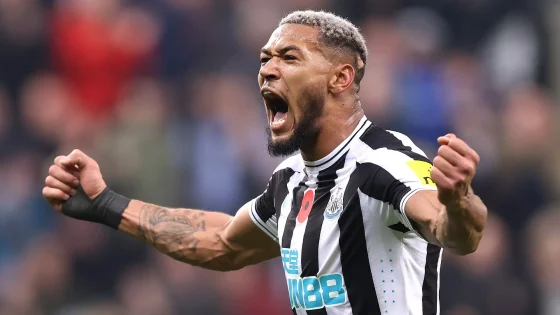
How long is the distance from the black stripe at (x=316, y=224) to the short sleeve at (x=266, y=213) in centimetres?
54

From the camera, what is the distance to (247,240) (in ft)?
19.1

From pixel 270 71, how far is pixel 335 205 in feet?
2.30

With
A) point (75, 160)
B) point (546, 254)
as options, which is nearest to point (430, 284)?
point (75, 160)

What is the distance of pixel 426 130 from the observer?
32.7 feet

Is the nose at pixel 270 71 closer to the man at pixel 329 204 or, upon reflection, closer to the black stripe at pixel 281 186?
the man at pixel 329 204

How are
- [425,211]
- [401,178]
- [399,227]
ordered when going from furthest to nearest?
[399,227], [401,178], [425,211]

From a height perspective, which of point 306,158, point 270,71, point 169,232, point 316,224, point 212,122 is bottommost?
point 316,224

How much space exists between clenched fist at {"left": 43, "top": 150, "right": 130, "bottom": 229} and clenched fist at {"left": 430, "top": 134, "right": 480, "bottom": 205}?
2270mm

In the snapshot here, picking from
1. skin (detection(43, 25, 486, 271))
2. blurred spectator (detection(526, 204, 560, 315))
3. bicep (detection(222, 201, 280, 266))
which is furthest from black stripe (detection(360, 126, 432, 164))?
blurred spectator (detection(526, 204, 560, 315))

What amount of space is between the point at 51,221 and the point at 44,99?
1.24 m

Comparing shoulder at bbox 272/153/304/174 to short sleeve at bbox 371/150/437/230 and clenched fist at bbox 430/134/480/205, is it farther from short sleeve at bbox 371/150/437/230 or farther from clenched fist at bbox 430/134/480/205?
clenched fist at bbox 430/134/480/205

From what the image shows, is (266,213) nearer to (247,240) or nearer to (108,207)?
(247,240)

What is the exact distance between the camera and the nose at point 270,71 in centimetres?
516

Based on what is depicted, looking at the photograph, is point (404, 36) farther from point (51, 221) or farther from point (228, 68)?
point (51, 221)
